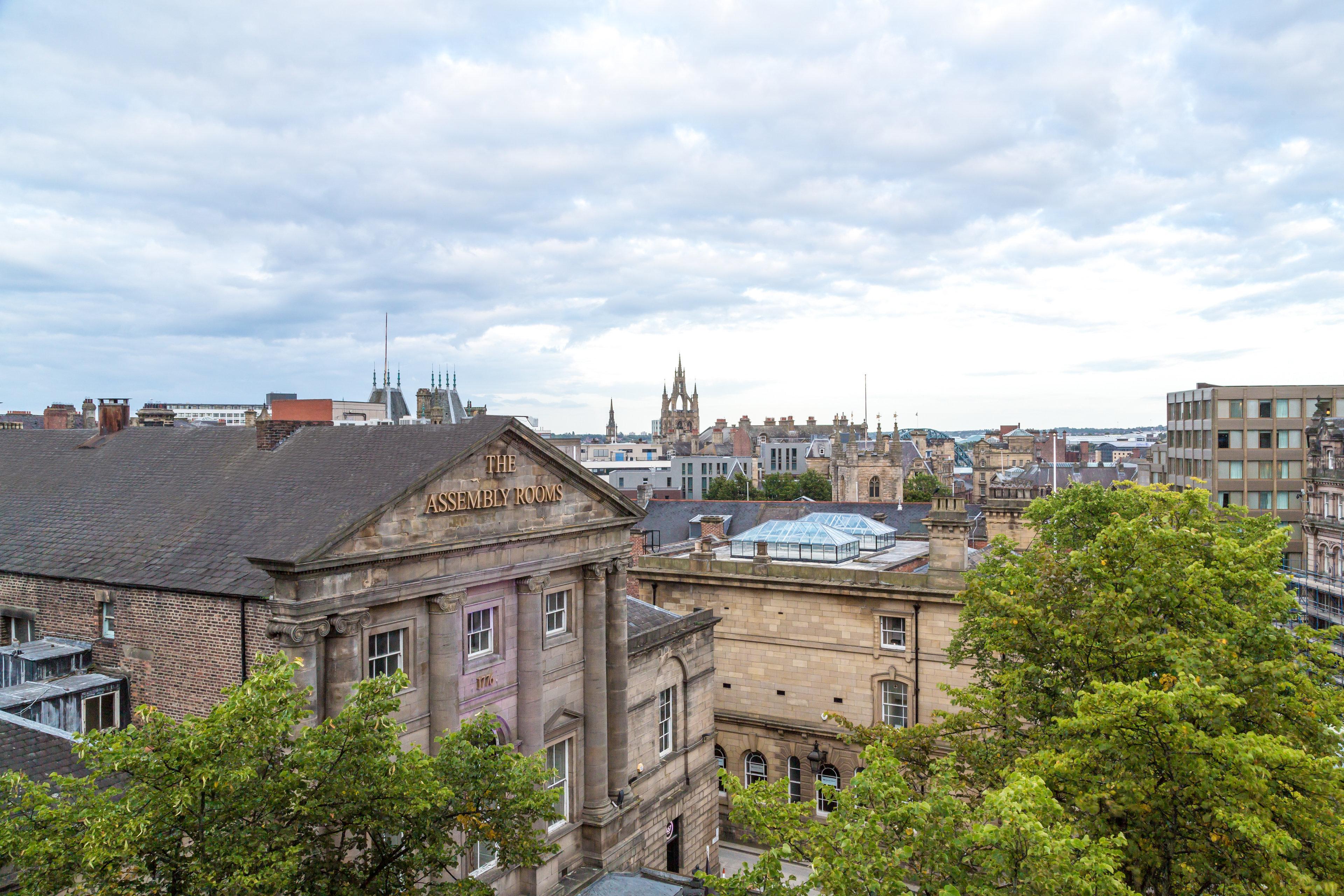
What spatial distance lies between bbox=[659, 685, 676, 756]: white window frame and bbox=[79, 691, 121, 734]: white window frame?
17050 millimetres

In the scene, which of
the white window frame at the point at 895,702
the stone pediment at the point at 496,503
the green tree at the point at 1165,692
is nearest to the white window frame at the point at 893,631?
the white window frame at the point at 895,702

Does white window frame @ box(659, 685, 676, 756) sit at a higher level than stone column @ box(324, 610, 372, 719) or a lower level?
lower

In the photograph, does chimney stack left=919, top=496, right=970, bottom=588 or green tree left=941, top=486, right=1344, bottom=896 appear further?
chimney stack left=919, top=496, right=970, bottom=588

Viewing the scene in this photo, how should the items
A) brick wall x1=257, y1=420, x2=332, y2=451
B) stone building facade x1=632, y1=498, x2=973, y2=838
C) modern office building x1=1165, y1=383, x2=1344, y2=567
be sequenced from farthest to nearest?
modern office building x1=1165, y1=383, x2=1344, y2=567 → stone building facade x1=632, y1=498, x2=973, y2=838 → brick wall x1=257, y1=420, x2=332, y2=451

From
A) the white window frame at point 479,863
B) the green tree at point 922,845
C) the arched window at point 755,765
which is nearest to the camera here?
the green tree at point 922,845

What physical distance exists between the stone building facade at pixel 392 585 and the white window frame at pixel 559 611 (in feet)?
0.23

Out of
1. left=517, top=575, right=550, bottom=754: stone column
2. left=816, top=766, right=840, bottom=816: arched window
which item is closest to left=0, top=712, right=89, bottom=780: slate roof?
left=517, top=575, right=550, bottom=754: stone column

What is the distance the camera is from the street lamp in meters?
35.4

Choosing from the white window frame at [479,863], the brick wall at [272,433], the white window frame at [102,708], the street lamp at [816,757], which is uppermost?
the brick wall at [272,433]

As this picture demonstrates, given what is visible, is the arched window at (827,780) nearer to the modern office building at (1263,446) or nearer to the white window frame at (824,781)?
the white window frame at (824,781)

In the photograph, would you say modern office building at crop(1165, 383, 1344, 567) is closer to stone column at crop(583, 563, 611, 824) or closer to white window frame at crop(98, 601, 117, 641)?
stone column at crop(583, 563, 611, 824)

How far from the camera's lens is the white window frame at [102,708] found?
66.4 feet

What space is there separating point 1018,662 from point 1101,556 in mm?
4300

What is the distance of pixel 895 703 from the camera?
35844mm
